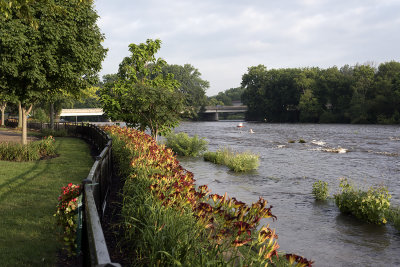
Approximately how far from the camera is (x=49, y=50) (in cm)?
1725

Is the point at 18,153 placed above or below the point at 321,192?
above

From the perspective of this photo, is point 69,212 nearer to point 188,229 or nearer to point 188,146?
point 188,229

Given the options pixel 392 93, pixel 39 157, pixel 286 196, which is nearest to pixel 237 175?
pixel 286 196

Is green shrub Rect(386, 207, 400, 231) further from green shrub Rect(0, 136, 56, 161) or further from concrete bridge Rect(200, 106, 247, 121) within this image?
concrete bridge Rect(200, 106, 247, 121)

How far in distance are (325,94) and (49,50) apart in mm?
79547

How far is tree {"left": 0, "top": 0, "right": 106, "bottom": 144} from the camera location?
1627 cm

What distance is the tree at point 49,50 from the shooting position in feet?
53.4

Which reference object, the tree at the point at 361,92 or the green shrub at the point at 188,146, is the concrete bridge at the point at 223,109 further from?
the green shrub at the point at 188,146

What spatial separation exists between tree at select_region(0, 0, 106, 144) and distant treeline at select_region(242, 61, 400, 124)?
62.5m

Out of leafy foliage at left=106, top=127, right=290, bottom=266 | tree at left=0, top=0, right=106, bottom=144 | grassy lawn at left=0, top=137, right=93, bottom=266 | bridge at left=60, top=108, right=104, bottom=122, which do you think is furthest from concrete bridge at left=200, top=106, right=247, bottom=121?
leafy foliage at left=106, top=127, right=290, bottom=266

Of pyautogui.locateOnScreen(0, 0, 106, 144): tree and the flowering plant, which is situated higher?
pyautogui.locateOnScreen(0, 0, 106, 144): tree

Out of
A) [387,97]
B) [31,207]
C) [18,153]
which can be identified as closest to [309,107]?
[387,97]

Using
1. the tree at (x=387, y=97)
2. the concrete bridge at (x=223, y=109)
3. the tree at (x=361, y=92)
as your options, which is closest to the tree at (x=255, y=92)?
the concrete bridge at (x=223, y=109)

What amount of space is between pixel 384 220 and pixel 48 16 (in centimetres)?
1635
